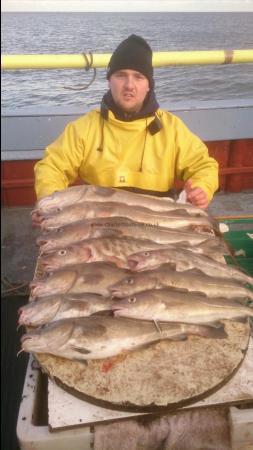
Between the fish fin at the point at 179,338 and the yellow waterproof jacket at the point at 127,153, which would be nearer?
the fish fin at the point at 179,338

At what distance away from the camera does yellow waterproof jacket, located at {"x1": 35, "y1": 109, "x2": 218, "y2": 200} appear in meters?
3.61

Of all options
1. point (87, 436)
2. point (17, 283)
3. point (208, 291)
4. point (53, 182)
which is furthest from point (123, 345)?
point (17, 283)

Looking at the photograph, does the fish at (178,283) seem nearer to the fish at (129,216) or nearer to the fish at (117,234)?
the fish at (117,234)

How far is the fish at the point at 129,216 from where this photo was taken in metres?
2.71

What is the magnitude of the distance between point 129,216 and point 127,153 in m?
1.03

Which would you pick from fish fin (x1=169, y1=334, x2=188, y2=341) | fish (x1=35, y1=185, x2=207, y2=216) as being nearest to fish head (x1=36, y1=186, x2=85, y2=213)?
fish (x1=35, y1=185, x2=207, y2=216)

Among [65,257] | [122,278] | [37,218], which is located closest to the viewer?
[122,278]

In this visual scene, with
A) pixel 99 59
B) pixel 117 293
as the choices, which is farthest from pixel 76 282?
pixel 99 59

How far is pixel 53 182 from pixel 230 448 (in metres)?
2.39

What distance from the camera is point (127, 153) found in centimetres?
364

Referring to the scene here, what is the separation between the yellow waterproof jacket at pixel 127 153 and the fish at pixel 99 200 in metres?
0.64

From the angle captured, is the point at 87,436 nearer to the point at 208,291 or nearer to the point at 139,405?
the point at 139,405

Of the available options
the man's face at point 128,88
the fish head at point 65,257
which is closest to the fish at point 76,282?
the fish head at point 65,257

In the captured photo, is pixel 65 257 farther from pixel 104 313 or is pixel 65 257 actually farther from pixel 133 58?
pixel 133 58
